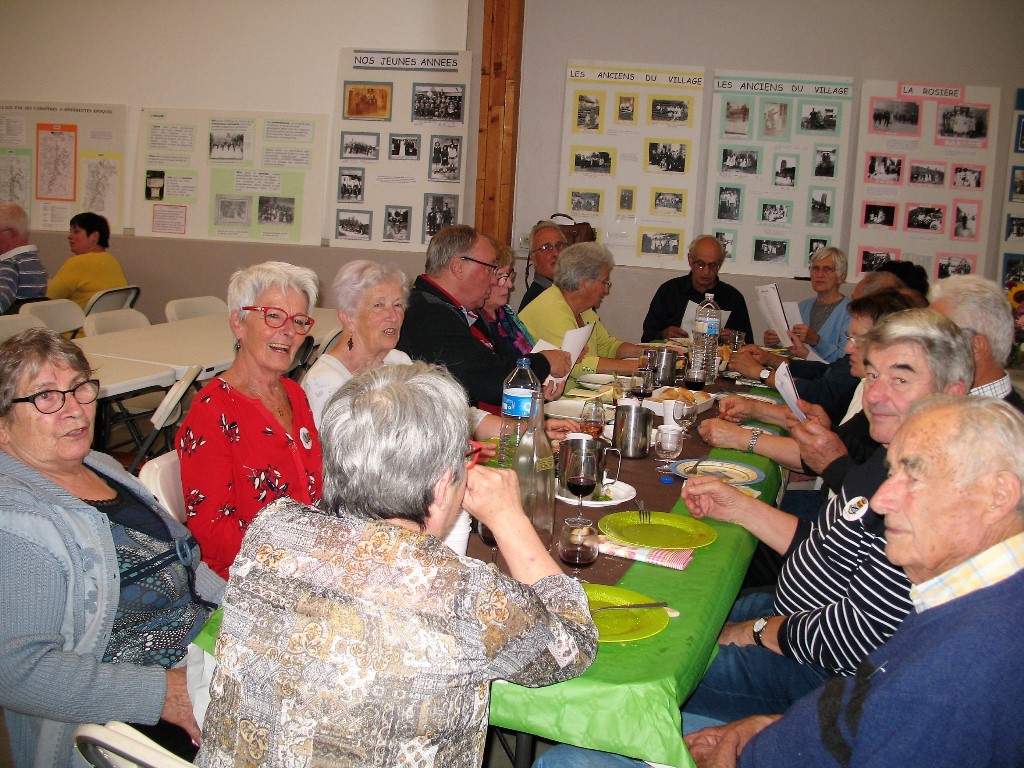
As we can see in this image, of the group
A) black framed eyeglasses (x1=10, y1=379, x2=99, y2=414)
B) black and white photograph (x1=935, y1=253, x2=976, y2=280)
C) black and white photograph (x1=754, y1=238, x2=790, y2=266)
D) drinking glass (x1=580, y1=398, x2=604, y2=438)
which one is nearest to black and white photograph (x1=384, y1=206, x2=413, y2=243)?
black and white photograph (x1=754, y1=238, x2=790, y2=266)

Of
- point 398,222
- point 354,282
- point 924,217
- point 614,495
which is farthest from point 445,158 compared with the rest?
point 614,495

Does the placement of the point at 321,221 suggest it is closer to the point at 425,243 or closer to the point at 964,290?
the point at 425,243

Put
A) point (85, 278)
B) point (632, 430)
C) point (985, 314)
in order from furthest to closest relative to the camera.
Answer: point (85, 278), point (632, 430), point (985, 314)

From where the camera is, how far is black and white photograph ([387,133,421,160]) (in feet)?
22.9

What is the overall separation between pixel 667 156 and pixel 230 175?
363 centimetres

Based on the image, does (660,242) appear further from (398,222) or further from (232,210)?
(232,210)

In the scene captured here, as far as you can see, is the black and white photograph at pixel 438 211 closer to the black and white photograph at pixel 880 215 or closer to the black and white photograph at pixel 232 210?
the black and white photograph at pixel 232 210

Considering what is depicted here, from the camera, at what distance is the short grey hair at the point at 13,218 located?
19.1ft

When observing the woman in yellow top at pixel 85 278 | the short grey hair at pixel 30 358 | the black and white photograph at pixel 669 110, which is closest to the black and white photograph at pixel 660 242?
the black and white photograph at pixel 669 110

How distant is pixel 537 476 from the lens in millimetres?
2146

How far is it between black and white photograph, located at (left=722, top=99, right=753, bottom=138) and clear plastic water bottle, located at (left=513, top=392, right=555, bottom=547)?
5126 millimetres

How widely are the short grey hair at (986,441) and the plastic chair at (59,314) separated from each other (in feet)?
16.0

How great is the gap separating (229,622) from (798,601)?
55.8 inches

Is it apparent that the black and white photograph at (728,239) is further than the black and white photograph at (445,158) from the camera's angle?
No
